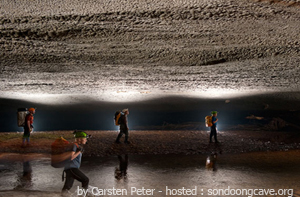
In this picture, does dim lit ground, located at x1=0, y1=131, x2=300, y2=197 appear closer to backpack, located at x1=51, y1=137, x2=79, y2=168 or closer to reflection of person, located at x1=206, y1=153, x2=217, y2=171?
reflection of person, located at x1=206, y1=153, x2=217, y2=171

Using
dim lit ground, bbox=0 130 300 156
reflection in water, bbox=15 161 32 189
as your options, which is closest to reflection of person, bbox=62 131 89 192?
reflection in water, bbox=15 161 32 189

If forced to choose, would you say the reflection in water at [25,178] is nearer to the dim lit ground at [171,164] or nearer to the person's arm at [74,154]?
the dim lit ground at [171,164]

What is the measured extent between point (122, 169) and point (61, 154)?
3393 millimetres

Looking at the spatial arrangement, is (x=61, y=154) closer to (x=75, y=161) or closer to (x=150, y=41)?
(x=75, y=161)

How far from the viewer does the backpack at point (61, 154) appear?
334 centimetres

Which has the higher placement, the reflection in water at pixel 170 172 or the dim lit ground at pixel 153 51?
the dim lit ground at pixel 153 51

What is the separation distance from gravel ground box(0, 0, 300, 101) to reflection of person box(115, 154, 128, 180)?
8.95 ft

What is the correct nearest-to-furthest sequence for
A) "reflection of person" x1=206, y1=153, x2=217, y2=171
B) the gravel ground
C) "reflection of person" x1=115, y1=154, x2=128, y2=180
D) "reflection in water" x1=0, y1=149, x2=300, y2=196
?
the gravel ground, "reflection in water" x1=0, y1=149, x2=300, y2=196, "reflection of person" x1=115, y1=154, x2=128, y2=180, "reflection of person" x1=206, y1=153, x2=217, y2=171

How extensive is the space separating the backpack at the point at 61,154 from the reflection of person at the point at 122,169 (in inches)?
90.1

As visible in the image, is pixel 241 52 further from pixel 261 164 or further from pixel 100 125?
pixel 100 125

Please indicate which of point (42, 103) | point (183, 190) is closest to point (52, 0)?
point (183, 190)

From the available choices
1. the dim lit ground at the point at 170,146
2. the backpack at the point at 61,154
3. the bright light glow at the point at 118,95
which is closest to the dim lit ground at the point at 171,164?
the dim lit ground at the point at 170,146

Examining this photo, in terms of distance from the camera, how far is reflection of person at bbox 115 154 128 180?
5909 mm

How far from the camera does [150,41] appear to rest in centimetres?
502
